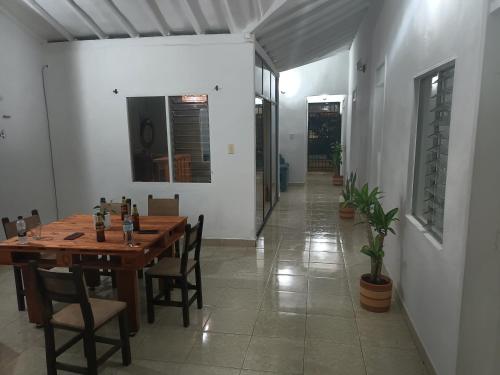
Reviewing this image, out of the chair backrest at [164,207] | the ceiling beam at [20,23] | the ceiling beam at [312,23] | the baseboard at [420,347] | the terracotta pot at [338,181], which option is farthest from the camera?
the terracotta pot at [338,181]

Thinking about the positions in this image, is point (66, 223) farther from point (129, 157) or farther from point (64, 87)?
point (64, 87)

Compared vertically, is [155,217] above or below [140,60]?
below

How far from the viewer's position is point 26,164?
4836mm

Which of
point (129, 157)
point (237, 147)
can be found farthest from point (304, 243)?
point (129, 157)

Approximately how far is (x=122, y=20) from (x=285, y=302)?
3.71 m

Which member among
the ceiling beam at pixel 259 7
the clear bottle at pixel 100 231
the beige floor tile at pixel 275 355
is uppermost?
the ceiling beam at pixel 259 7

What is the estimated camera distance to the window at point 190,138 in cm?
485

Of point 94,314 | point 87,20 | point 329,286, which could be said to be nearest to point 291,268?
point 329,286

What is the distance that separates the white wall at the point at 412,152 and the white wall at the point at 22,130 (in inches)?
178

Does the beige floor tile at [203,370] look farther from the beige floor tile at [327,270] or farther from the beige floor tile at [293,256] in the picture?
the beige floor tile at [293,256]

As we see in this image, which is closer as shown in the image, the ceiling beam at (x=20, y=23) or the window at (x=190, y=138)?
the ceiling beam at (x=20, y=23)

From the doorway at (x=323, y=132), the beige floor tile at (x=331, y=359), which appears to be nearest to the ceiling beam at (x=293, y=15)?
the beige floor tile at (x=331, y=359)

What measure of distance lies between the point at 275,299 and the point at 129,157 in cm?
290

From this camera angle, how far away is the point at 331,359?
2.61 metres
